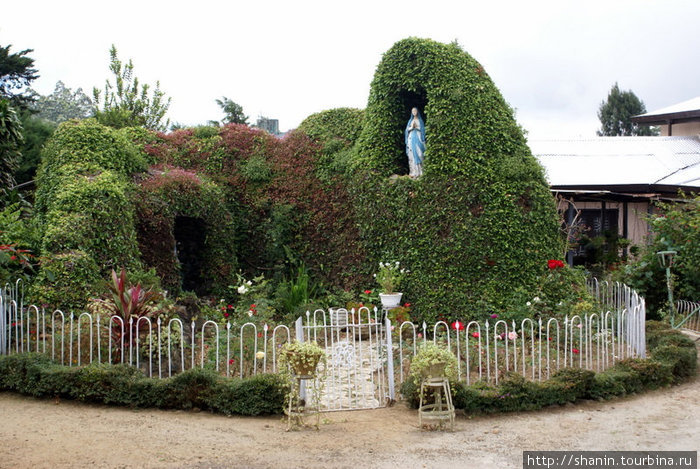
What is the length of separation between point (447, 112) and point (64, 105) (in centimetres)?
4754

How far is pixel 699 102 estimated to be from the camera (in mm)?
21203

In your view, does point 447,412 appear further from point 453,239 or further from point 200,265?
point 200,265

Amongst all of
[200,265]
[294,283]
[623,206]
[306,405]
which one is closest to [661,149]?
[623,206]

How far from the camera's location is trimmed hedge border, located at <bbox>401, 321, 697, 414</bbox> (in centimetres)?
711

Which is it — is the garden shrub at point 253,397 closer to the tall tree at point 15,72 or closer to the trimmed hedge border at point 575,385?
the trimmed hedge border at point 575,385

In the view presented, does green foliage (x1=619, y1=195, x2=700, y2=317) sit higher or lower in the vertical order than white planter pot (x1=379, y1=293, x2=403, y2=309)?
higher

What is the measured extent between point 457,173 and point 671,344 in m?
4.47

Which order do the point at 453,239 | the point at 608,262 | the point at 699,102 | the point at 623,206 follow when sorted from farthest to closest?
the point at 699,102 → the point at 623,206 → the point at 608,262 → the point at 453,239

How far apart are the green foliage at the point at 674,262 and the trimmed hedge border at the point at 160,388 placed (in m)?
8.50

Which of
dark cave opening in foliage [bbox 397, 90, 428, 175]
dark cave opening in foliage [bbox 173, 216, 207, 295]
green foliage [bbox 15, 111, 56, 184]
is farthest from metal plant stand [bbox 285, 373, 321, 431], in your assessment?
green foliage [bbox 15, 111, 56, 184]

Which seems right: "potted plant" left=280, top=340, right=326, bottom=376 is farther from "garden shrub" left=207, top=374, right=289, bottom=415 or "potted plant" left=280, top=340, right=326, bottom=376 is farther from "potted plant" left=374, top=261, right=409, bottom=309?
"potted plant" left=374, top=261, right=409, bottom=309

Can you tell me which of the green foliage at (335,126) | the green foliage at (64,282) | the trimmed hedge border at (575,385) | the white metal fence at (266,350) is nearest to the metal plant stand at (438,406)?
the trimmed hedge border at (575,385)

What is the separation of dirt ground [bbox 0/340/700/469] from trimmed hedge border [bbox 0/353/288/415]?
0.45ft

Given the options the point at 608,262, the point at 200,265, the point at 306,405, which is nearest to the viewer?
the point at 306,405
